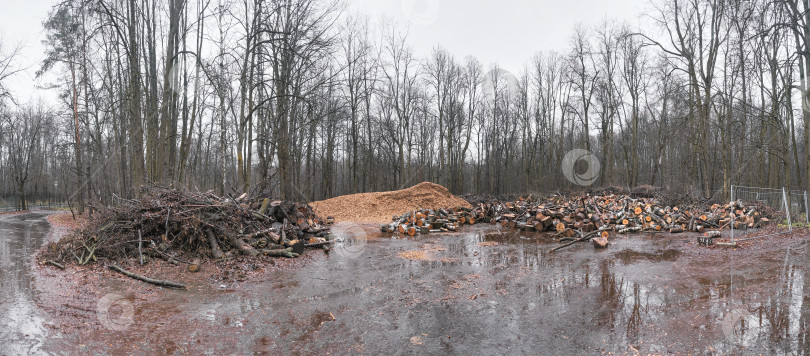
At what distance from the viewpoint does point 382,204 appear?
19.7m

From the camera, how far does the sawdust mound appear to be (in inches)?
724

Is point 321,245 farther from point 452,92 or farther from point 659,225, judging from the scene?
point 452,92

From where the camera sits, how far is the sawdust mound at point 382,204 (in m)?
18.4

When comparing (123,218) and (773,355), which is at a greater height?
(123,218)

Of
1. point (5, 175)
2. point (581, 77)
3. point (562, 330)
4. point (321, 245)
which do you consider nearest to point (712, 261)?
point (562, 330)

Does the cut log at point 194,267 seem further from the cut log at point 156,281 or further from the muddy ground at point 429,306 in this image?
the cut log at point 156,281

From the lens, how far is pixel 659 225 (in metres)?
12.8

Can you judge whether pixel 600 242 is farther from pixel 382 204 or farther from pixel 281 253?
pixel 382 204

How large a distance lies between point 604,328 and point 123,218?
29.7 ft
